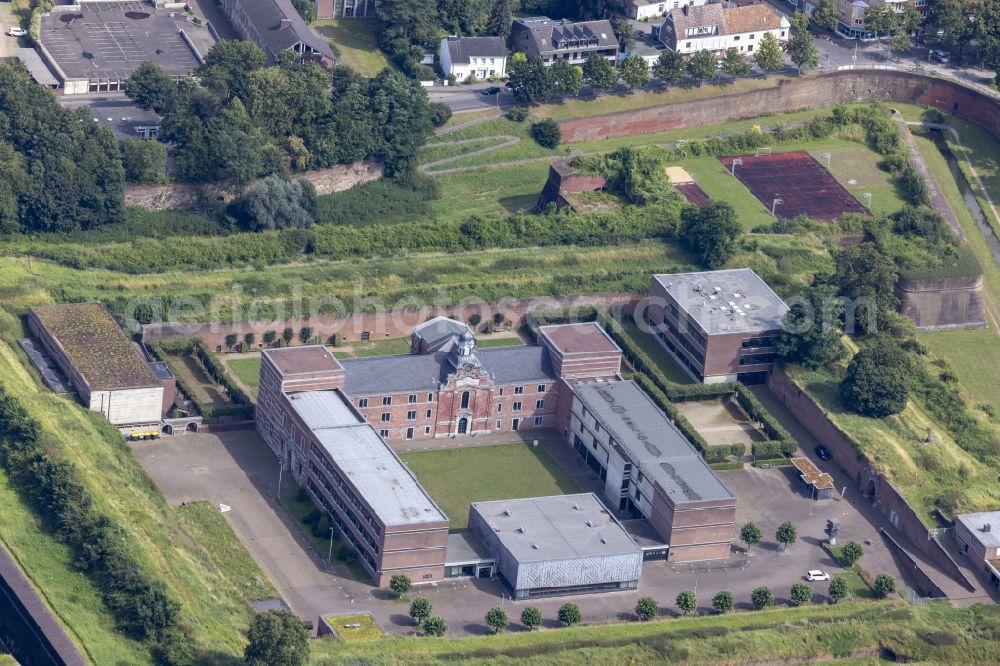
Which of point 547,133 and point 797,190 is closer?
point 797,190

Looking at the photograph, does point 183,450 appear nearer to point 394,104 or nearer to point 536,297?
point 536,297

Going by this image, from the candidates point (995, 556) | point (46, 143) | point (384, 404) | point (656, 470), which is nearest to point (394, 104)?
point (46, 143)

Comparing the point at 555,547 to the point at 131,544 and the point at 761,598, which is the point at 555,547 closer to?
the point at 761,598

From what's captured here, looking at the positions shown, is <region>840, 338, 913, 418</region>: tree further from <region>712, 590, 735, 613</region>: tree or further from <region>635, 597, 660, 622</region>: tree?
<region>635, 597, 660, 622</region>: tree

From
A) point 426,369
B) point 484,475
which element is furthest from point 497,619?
point 426,369

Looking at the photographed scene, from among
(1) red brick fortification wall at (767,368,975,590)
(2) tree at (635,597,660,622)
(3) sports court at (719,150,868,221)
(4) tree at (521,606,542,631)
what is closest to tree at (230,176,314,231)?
(3) sports court at (719,150,868,221)

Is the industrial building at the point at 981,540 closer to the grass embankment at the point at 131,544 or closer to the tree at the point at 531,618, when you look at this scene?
the tree at the point at 531,618
